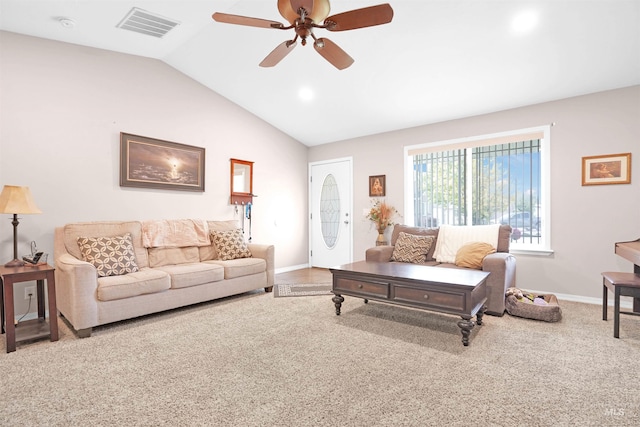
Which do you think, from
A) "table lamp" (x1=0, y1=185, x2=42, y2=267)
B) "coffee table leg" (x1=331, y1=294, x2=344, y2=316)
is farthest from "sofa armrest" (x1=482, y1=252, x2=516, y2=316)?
"table lamp" (x1=0, y1=185, x2=42, y2=267)

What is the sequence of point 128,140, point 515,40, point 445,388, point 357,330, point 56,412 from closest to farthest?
1. point 56,412
2. point 445,388
3. point 357,330
4. point 515,40
5. point 128,140

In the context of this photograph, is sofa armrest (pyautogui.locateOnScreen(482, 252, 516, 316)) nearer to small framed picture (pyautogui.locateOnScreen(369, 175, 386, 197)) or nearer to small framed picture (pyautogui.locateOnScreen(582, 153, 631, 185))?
small framed picture (pyautogui.locateOnScreen(582, 153, 631, 185))

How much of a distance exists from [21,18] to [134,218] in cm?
218

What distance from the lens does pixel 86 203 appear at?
363cm

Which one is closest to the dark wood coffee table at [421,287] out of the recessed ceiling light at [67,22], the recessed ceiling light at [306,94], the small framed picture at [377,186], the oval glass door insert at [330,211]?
the small framed picture at [377,186]

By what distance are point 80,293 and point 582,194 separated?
17.4 ft

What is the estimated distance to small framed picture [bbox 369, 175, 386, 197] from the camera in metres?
5.41

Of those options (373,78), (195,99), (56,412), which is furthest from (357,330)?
(195,99)

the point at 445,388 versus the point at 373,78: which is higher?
the point at 373,78

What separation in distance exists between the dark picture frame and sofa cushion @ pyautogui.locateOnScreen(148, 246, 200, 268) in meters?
0.88

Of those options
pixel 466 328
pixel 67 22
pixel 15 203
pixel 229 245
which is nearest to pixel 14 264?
pixel 15 203

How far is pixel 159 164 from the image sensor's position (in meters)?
4.22

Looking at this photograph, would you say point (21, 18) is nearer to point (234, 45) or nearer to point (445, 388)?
point (234, 45)

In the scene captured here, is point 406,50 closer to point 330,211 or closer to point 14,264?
point 330,211
